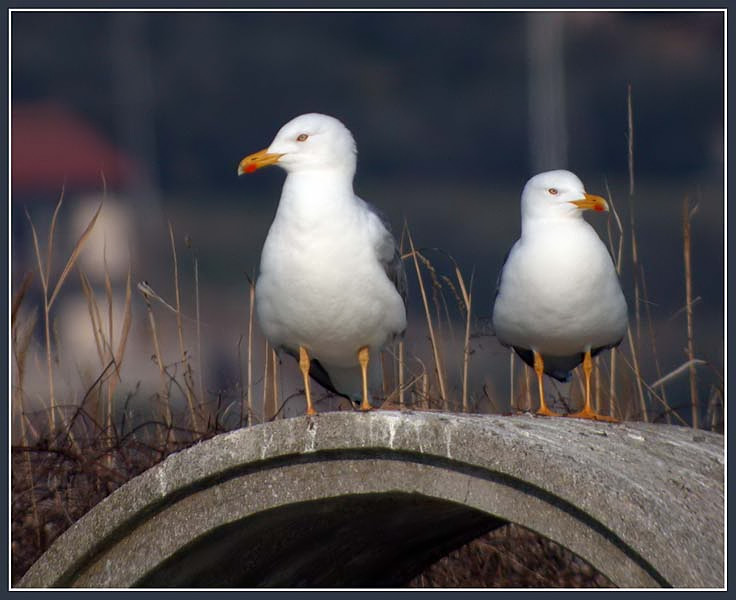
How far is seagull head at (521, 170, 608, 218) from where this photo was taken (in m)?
5.70

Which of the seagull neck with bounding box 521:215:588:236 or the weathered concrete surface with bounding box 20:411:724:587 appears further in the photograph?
the seagull neck with bounding box 521:215:588:236

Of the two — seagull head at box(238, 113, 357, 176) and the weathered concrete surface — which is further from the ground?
seagull head at box(238, 113, 357, 176)

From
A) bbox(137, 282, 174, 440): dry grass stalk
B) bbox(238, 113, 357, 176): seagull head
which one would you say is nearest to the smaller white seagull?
bbox(238, 113, 357, 176): seagull head

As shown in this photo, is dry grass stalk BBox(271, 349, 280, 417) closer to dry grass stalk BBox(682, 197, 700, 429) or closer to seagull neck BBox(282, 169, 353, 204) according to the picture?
seagull neck BBox(282, 169, 353, 204)

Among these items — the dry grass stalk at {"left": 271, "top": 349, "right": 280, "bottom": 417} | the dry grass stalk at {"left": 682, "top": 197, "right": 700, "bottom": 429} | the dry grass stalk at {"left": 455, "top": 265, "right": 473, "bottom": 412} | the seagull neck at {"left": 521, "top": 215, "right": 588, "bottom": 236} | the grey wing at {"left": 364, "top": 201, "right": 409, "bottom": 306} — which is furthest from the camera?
the dry grass stalk at {"left": 682, "top": 197, "right": 700, "bottom": 429}

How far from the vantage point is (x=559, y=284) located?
5.52m

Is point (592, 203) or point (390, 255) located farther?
point (592, 203)

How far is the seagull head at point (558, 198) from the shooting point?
5.70m

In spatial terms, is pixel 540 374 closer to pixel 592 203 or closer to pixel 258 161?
pixel 592 203

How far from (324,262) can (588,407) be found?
4.16 feet

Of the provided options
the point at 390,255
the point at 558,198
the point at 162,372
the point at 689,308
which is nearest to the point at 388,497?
the point at 390,255

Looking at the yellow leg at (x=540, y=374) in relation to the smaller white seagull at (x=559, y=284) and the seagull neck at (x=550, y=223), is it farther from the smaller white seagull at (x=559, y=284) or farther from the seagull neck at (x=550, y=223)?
the seagull neck at (x=550, y=223)

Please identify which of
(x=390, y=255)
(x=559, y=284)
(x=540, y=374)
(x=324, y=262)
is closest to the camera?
(x=324, y=262)

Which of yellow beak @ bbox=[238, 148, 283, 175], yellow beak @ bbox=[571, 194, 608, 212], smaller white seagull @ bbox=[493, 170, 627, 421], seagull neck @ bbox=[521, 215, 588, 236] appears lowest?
smaller white seagull @ bbox=[493, 170, 627, 421]
